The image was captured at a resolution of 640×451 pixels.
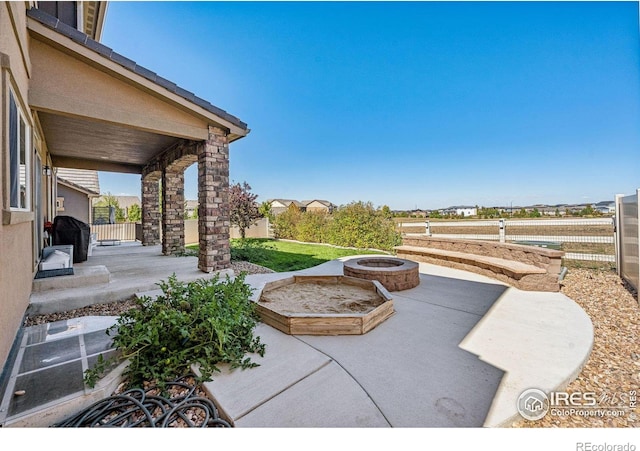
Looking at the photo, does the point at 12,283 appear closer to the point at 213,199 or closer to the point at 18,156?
the point at 18,156

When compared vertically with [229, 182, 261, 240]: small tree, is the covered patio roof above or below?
above

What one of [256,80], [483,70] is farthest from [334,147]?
[483,70]

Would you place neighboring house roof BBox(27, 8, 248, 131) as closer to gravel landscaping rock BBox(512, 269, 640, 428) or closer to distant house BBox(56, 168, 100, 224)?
gravel landscaping rock BBox(512, 269, 640, 428)

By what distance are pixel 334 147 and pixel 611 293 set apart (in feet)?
41.3

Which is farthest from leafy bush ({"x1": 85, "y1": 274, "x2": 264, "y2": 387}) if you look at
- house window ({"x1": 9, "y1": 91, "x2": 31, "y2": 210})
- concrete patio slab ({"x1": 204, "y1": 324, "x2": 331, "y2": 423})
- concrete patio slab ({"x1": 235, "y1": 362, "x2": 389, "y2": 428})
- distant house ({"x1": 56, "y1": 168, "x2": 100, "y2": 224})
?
distant house ({"x1": 56, "y1": 168, "x2": 100, "y2": 224})

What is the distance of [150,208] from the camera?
34.3 ft

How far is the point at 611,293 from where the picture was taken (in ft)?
15.2

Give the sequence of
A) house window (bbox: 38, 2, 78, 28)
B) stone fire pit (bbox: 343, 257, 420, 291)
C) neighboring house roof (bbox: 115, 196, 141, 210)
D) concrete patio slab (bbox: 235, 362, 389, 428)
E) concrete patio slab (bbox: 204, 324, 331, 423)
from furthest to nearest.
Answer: neighboring house roof (bbox: 115, 196, 141, 210), house window (bbox: 38, 2, 78, 28), stone fire pit (bbox: 343, 257, 420, 291), concrete patio slab (bbox: 204, 324, 331, 423), concrete patio slab (bbox: 235, 362, 389, 428)

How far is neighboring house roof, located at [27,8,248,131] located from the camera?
12.4ft

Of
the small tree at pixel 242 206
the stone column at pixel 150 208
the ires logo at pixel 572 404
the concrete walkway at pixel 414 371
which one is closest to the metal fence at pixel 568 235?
the concrete walkway at pixel 414 371

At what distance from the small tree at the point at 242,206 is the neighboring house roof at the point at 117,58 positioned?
8.83 m

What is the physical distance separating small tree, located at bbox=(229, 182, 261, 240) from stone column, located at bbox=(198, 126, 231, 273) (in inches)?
334
